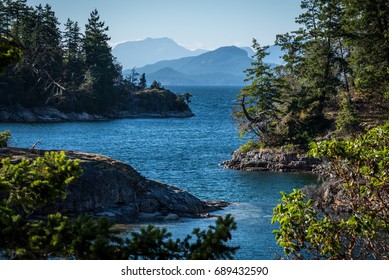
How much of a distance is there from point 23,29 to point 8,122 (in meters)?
16.4

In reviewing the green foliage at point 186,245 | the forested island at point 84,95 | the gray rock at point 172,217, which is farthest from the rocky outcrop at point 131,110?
the green foliage at point 186,245

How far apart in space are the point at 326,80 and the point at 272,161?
10612mm

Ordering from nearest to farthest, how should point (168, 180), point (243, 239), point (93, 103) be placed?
point (243, 239) < point (168, 180) < point (93, 103)

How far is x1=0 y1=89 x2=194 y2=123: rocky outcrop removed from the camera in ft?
346

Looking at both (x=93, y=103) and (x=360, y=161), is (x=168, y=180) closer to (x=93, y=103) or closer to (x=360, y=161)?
(x=360, y=161)

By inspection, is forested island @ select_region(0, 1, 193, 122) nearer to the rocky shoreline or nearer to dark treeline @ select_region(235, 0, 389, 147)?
the rocky shoreline

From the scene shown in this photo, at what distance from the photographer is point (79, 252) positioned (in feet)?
31.6

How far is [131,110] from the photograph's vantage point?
13362 cm

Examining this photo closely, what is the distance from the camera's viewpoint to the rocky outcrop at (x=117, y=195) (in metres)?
31.4

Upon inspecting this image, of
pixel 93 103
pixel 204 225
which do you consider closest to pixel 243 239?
pixel 204 225

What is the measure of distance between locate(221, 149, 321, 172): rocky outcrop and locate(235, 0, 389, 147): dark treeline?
8.24 ft

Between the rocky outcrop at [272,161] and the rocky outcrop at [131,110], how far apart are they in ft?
179

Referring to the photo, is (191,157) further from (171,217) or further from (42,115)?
(42,115)
